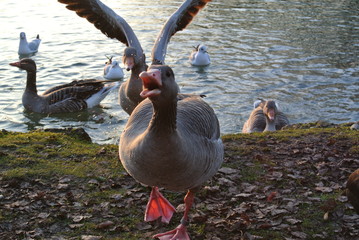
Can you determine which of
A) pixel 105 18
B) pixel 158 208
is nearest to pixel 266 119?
pixel 105 18

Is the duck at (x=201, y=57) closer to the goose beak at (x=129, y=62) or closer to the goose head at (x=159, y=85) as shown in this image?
the goose beak at (x=129, y=62)

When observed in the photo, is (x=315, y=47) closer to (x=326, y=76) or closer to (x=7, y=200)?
(x=326, y=76)

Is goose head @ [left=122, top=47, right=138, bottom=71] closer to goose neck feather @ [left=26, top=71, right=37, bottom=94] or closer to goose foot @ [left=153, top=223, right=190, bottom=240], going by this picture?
goose foot @ [left=153, top=223, right=190, bottom=240]

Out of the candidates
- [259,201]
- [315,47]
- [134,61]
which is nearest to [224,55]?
[315,47]

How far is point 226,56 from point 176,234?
13034 millimetres

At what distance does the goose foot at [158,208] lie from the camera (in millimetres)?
5426

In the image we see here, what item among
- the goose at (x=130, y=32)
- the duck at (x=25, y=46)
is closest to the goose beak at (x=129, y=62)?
the goose at (x=130, y=32)

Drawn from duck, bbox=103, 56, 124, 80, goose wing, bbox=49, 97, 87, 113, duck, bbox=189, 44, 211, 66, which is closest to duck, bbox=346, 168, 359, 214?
goose wing, bbox=49, 97, 87, 113

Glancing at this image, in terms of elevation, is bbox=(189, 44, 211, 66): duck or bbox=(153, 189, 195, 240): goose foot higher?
bbox=(153, 189, 195, 240): goose foot

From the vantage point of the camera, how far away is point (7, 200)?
18.9 ft

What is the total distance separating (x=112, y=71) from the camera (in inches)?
602

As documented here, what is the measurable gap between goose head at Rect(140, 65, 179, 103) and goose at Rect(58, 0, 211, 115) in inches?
189

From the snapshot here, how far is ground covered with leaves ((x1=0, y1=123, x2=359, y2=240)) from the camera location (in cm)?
528

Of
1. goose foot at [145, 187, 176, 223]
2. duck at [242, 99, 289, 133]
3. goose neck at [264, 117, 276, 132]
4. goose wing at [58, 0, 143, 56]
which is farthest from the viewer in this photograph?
duck at [242, 99, 289, 133]
